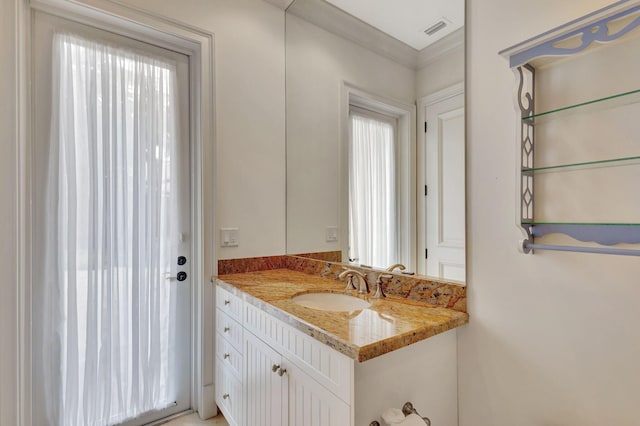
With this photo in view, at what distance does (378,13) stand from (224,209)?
4.81 ft

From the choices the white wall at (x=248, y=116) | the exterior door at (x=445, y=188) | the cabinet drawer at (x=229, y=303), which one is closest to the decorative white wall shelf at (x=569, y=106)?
the exterior door at (x=445, y=188)

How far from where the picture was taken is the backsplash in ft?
4.06

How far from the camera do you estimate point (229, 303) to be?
1.73 meters

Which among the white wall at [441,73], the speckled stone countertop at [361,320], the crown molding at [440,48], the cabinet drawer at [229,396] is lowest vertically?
the cabinet drawer at [229,396]

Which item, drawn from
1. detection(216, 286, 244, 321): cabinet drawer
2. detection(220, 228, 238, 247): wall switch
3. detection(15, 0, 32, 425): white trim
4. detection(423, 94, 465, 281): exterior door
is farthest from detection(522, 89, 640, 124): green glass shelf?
detection(15, 0, 32, 425): white trim

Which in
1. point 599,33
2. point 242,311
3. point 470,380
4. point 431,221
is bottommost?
point 470,380

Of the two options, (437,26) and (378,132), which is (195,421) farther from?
(437,26)

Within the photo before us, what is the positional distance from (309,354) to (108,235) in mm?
1370

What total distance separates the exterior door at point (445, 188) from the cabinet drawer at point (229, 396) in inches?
46.5

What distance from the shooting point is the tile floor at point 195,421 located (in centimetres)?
185

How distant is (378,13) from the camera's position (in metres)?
1.66

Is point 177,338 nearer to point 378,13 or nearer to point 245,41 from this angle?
point 245,41

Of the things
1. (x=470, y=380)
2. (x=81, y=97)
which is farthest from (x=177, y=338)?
(x=470, y=380)

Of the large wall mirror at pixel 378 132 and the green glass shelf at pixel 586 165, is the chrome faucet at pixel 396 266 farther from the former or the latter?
the green glass shelf at pixel 586 165
